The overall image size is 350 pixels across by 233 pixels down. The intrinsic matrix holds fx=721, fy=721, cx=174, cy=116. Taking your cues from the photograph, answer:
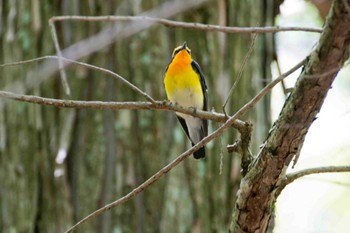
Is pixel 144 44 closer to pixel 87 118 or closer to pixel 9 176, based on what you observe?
pixel 87 118

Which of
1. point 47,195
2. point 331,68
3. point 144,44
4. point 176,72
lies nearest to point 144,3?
point 144,44

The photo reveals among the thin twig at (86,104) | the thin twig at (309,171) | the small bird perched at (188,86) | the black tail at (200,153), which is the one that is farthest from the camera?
the small bird perched at (188,86)

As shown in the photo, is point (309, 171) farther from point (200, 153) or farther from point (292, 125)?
point (200, 153)

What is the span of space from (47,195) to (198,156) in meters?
0.79

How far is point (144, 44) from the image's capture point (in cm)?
374

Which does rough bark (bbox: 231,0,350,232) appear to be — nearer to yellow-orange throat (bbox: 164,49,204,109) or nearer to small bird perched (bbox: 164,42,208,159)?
small bird perched (bbox: 164,42,208,159)

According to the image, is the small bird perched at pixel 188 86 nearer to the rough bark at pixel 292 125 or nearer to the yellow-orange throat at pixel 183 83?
the yellow-orange throat at pixel 183 83

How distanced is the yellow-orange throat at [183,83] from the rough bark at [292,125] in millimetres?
1917

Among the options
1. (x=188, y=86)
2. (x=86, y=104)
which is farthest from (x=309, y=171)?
(x=188, y=86)

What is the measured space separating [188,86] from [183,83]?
0.03 metres

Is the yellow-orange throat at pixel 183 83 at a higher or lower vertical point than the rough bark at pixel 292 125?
higher

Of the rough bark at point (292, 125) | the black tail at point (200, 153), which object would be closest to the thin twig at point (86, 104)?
the rough bark at point (292, 125)

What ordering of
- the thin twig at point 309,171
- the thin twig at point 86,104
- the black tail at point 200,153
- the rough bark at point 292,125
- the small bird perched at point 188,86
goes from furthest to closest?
the small bird perched at point 188,86 → the black tail at point 200,153 → the thin twig at point 309,171 → the thin twig at point 86,104 → the rough bark at point 292,125

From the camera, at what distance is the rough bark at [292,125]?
5.49 ft
